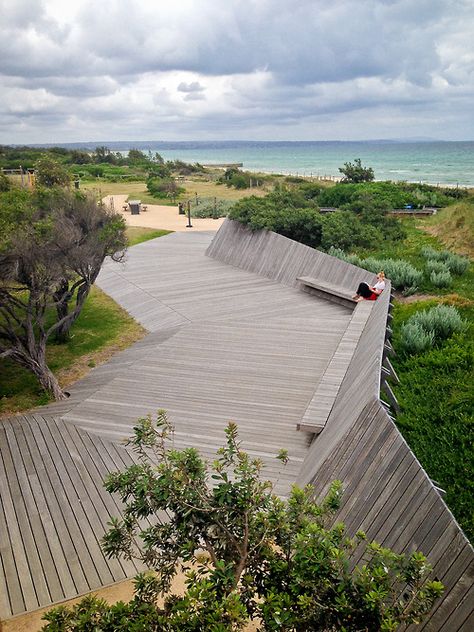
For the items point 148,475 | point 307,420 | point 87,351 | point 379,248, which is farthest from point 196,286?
point 148,475

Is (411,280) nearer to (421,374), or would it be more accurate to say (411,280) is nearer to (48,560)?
(421,374)

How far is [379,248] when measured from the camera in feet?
48.2

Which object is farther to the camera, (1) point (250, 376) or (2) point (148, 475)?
(1) point (250, 376)

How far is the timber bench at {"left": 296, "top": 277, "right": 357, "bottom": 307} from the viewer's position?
11.4 m

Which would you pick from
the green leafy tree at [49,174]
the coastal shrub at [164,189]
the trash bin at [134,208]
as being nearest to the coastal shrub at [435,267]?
the green leafy tree at [49,174]

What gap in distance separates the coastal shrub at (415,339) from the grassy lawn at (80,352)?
19.2 feet

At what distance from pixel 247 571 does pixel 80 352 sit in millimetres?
8348

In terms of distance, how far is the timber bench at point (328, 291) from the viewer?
11383 mm

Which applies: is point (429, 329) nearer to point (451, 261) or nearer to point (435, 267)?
point (435, 267)

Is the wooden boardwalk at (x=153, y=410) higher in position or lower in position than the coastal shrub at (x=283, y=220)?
lower

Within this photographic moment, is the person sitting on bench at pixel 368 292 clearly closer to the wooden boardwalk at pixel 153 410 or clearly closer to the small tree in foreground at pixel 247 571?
the wooden boardwalk at pixel 153 410

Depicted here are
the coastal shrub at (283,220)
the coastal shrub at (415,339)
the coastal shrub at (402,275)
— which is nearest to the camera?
the coastal shrub at (415,339)

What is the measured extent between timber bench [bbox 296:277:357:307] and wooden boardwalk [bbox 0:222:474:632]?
0.22 meters

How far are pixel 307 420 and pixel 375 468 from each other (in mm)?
2238
